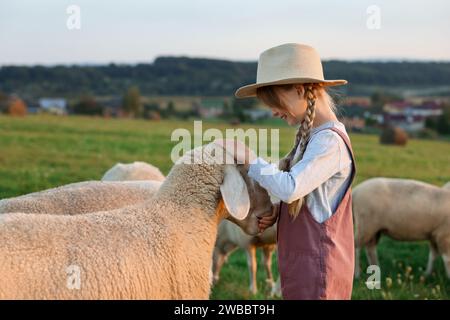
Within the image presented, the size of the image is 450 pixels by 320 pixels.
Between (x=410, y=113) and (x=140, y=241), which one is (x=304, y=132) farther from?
(x=410, y=113)


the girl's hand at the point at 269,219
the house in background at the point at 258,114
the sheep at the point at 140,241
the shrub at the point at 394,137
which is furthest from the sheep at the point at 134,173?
the house in background at the point at 258,114

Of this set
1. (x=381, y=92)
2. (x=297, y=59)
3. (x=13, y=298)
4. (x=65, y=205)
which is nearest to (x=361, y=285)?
(x=65, y=205)

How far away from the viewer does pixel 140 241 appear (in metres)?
3.47

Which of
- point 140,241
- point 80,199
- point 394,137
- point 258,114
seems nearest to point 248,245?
point 80,199

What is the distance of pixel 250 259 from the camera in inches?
317

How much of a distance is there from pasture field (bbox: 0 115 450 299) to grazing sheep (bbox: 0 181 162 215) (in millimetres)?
3092

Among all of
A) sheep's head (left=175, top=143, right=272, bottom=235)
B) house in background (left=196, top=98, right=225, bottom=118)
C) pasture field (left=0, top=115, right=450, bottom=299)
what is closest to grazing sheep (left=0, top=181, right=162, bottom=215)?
sheep's head (left=175, top=143, right=272, bottom=235)

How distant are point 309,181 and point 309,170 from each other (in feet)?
0.18

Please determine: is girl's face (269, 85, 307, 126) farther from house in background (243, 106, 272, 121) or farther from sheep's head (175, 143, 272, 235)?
house in background (243, 106, 272, 121)

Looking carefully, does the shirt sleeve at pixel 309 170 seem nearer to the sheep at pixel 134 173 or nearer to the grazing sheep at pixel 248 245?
the sheep at pixel 134 173

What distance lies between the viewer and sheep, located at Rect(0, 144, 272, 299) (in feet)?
10.2

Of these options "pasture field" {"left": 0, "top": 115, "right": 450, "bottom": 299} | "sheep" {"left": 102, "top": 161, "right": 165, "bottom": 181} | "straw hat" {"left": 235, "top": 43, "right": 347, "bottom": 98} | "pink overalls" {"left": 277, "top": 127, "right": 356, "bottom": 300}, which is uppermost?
"straw hat" {"left": 235, "top": 43, "right": 347, "bottom": 98}

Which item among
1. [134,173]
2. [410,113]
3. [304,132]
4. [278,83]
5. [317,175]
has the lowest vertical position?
[410,113]

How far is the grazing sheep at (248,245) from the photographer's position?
25.9ft
